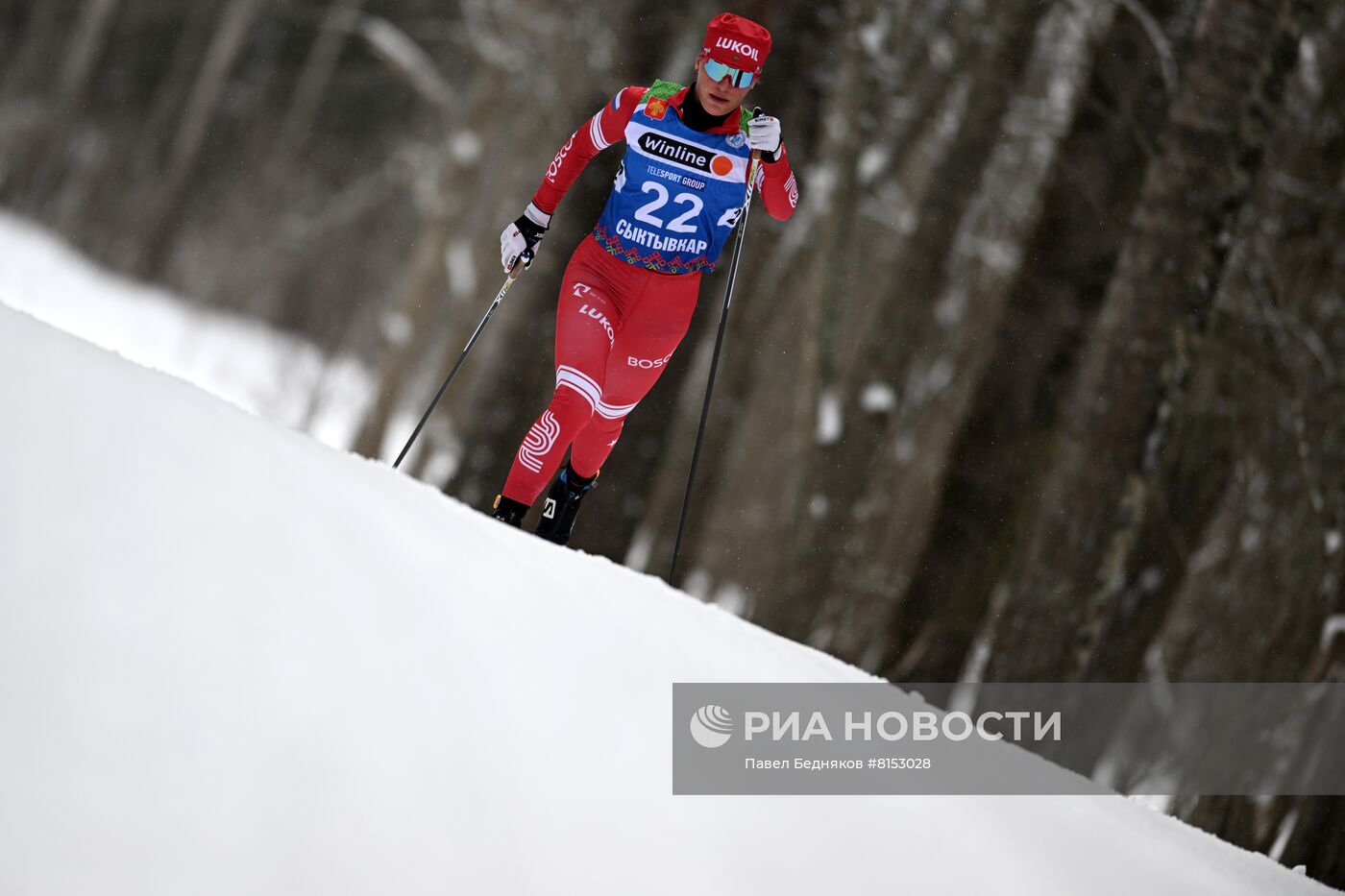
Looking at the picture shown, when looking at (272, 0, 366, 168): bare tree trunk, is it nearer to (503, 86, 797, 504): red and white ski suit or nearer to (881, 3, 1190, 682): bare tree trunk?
(881, 3, 1190, 682): bare tree trunk

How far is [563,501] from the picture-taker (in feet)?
18.4

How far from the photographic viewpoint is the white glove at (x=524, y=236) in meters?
5.32

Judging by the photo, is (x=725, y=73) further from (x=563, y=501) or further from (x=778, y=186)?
(x=563, y=501)

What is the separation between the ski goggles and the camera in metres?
4.71

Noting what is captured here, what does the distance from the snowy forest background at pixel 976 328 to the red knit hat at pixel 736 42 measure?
289cm

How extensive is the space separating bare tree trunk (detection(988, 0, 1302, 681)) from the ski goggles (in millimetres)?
3131

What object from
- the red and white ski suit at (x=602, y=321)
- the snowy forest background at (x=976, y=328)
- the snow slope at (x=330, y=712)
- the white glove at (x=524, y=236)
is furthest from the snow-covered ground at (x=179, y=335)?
the snow slope at (x=330, y=712)

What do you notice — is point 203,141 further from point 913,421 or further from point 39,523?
point 39,523

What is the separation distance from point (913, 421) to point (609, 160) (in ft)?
35.8

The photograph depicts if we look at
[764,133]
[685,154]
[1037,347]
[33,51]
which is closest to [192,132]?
[33,51]

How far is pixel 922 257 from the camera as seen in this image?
12938 mm

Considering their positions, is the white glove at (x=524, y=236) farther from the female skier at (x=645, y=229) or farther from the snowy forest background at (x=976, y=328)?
the snowy forest background at (x=976, y=328)

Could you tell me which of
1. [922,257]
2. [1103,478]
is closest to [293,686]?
[1103,478]

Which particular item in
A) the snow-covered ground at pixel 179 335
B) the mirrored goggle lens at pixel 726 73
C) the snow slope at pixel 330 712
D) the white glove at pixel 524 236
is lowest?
the snow slope at pixel 330 712
